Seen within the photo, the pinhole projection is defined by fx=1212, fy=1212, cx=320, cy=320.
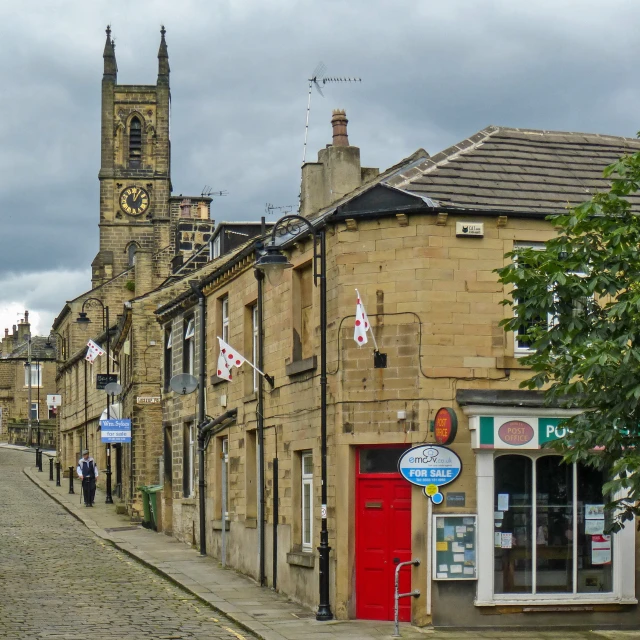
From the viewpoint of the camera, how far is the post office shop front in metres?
16.9

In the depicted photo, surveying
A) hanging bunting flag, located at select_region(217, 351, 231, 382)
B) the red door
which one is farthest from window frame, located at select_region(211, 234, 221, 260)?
the red door

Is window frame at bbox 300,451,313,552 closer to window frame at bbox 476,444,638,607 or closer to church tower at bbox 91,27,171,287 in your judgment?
window frame at bbox 476,444,638,607

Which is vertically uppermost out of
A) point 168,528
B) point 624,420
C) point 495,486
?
point 624,420

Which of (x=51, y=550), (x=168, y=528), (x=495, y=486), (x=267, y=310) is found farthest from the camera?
(x=168, y=528)

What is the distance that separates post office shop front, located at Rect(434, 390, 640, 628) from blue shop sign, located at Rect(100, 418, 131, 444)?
18994 mm

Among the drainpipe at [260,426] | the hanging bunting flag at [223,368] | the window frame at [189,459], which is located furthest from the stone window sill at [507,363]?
the window frame at [189,459]

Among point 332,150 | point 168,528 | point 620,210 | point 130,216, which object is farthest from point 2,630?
point 130,216

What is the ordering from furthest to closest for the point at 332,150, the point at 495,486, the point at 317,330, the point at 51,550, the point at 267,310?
the point at 51,550 → the point at 332,150 → the point at 267,310 → the point at 317,330 → the point at 495,486

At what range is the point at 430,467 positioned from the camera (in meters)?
16.8

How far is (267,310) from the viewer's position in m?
22.1

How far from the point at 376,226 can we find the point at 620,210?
15.1ft

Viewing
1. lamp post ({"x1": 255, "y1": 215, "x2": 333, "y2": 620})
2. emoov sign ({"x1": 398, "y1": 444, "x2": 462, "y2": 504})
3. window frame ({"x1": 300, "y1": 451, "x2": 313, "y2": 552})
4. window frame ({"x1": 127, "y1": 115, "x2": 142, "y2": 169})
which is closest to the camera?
emoov sign ({"x1": 398, "y1": 444, "x2": 462, "y2": 504})

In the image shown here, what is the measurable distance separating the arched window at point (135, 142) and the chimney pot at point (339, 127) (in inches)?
2946

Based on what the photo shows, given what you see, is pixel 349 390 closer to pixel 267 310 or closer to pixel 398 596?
pixel 398 596
